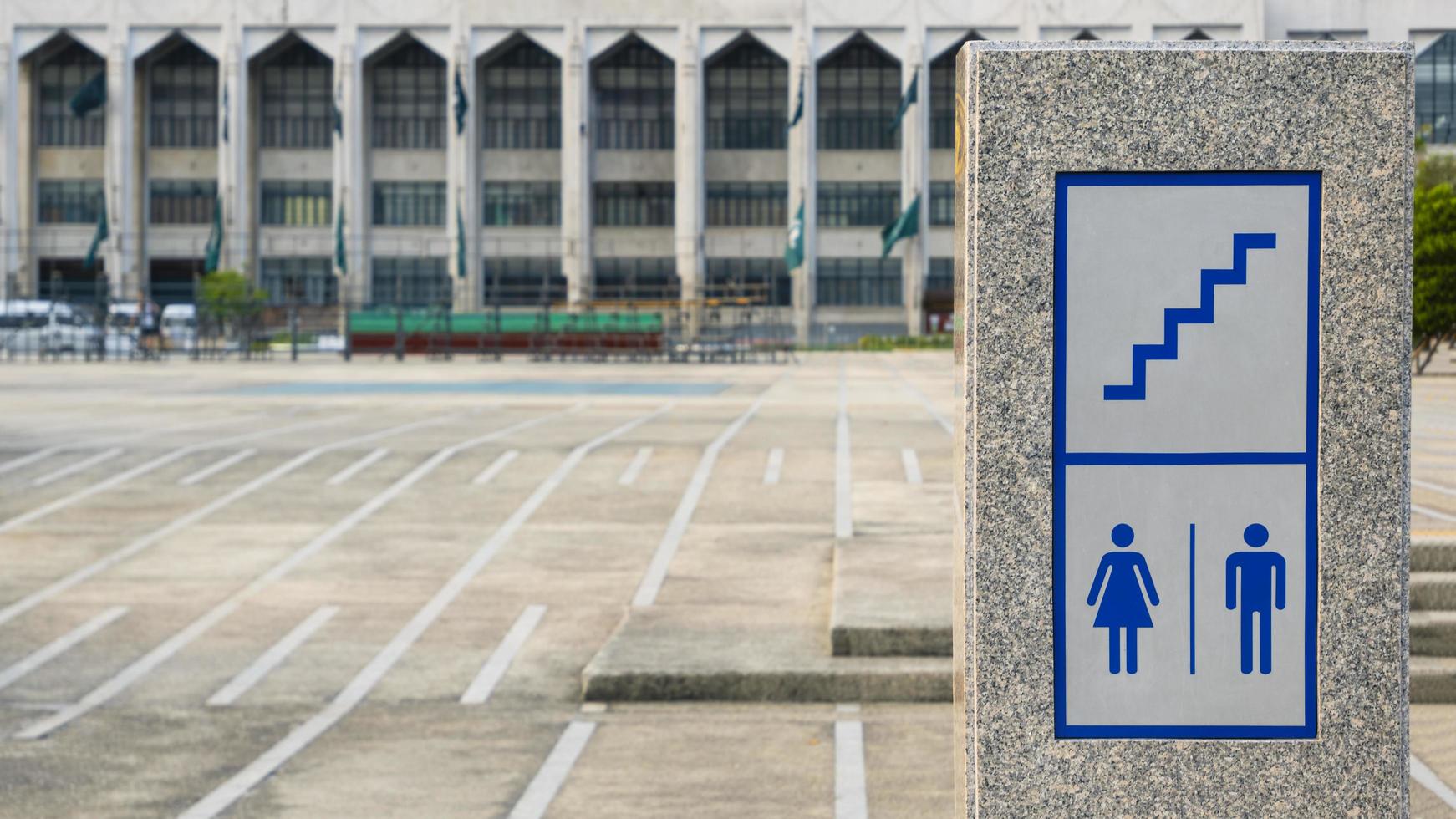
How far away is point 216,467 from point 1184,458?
18871 mm

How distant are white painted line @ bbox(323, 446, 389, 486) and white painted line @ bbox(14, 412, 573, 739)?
2.01 ft

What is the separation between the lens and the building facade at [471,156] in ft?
304

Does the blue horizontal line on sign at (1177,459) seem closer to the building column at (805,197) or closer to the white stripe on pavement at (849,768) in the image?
the white stripe on pavement at (849,768)

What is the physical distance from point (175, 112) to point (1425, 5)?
204 ft

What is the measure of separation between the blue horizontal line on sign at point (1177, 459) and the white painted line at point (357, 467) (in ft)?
55.6

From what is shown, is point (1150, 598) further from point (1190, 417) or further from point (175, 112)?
point (175, 112)

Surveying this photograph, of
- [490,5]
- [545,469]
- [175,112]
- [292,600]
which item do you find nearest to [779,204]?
[490,5]

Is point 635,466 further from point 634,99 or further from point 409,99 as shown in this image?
point 409,99

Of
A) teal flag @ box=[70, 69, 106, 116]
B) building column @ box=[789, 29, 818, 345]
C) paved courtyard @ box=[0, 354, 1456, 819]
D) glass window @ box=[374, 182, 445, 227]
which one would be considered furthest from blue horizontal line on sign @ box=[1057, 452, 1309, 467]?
teal flag @ box=[70, 69, 106, 116]

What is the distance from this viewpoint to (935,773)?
898 centimetres

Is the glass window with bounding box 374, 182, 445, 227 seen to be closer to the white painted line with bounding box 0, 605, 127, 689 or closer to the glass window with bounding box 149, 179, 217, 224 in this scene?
the glass window with bounding box 149, 179, 217, 224

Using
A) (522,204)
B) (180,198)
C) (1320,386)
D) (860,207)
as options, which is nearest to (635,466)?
(1320,386)

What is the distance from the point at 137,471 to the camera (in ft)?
69.2

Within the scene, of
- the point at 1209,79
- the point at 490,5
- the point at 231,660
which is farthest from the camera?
the point at 490,5
